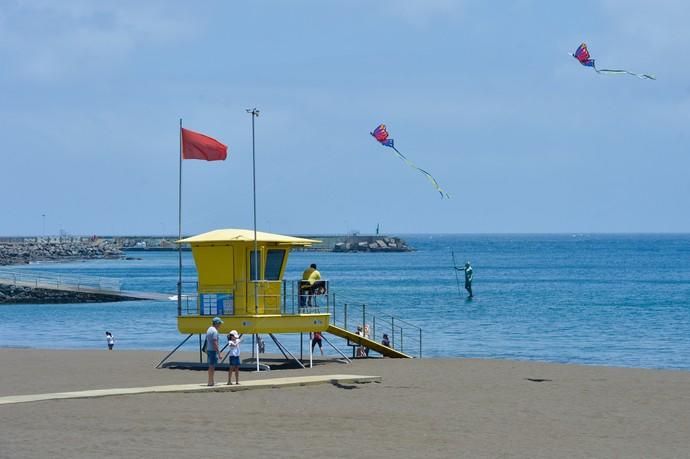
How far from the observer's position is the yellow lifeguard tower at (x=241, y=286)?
1195 inches

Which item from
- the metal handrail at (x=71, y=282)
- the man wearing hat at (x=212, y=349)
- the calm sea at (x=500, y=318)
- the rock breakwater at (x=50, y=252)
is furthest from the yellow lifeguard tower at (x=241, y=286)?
the rock breakwater at (x=50, y=252)

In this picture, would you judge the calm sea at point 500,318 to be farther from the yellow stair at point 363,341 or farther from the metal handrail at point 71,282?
the yellow stair at point 363,341

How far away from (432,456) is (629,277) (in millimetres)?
102240

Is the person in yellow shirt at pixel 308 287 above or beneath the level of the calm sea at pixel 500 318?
above

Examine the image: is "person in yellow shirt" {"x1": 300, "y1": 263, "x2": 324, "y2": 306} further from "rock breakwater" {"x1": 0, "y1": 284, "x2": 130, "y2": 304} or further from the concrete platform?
"rock breakwater" {"x1": 0, "y1": 284, "x2": 130, "y2": 304}

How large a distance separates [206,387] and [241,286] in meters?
6.01

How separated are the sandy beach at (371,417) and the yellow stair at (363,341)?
7.18 feet

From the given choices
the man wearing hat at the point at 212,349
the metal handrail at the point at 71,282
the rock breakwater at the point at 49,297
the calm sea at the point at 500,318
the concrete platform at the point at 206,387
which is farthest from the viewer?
the metal handrail at the point at 71,282

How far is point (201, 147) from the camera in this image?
3128cm

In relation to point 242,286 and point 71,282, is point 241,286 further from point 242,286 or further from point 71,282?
point 71,282

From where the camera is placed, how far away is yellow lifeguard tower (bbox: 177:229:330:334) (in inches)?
1195

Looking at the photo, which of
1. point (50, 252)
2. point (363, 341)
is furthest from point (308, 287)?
point (50, 252)

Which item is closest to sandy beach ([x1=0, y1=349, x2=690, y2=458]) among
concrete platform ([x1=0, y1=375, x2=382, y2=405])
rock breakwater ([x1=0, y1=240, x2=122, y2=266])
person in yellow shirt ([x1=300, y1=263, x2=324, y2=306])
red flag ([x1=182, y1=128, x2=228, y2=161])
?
concrete platform ([x1=0, y1=375, x2=382, y2=405])

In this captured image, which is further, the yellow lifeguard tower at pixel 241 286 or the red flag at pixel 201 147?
the red flag at pixel 201 147
